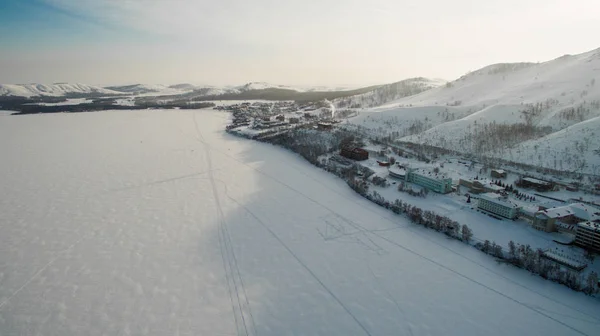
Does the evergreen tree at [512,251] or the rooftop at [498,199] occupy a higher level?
the rooftop at [498,199]

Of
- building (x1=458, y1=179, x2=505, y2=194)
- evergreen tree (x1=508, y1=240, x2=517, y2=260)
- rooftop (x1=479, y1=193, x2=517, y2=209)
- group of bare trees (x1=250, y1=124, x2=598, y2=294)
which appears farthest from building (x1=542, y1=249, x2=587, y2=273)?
building (x1=458, y1=179, x2=505, y2=194)

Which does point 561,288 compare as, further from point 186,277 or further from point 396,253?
point 186,277

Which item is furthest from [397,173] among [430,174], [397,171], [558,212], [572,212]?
[572,212]

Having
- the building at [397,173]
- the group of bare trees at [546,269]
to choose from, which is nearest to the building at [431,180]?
the building at [397,173]

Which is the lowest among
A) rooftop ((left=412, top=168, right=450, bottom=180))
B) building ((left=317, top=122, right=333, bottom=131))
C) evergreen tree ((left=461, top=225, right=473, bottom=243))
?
evergreen tree ((left=461, top=225, right=473, bottom=243))

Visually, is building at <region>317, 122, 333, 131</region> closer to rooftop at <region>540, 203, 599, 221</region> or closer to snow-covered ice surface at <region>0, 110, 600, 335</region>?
snow-covered ice surface at <region>0, 110, 600, 335</region>

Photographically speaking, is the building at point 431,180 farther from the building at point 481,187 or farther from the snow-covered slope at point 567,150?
the snow-covered slope at point 567,150

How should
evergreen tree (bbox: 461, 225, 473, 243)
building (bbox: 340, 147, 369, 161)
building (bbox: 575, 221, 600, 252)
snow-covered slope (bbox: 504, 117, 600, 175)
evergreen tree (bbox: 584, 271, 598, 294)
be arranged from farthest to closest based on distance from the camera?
building (bbox: 340, 147, 369, 161) → snow-covered slope (bbox: 504, 117, 600, 175) → evergreen tree (bbox: 461, 225, 473, 243) → building (bbox: 575, 221, 600, 252) → evergreen tree (bbox: 584, 271, 598, 294)
